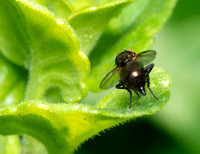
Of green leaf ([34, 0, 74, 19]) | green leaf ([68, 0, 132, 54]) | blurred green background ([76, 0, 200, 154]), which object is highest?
green leaf ([34, 0, 74, 19])

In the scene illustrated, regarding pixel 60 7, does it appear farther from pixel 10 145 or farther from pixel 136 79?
pixel 10 145

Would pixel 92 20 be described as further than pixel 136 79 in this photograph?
Yes

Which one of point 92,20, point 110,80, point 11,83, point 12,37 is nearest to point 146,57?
point 110,80

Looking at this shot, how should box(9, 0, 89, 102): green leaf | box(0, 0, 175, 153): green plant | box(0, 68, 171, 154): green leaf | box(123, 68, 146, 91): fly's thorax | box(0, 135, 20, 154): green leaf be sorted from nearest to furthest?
box(0, 68, 171, 154): green leaf
box(0, 0, 175, 153): green plant
box(9, 0, 89, 102): green leaf
box(123, 68, 146, 91): fly's thorax
box(0, 135, 20, 154): green leaf

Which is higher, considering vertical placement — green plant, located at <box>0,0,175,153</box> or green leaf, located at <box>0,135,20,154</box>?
green plant, located at <box>0,0,175,153</box>

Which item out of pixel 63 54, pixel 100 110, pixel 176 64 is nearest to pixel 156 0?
pixel 63 54

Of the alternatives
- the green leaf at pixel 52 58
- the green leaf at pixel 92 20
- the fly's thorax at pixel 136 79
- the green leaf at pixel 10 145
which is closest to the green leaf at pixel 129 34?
the green leaf at pixel 92 20

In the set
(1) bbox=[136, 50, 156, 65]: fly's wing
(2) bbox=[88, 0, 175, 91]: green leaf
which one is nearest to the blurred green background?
(2) bbox=[88, 0, 175, 91]: green leaf

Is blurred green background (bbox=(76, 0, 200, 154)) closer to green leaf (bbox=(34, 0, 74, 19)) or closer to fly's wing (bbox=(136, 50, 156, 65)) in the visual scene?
green leaf (bbox=(34, 0, 74, 19))
